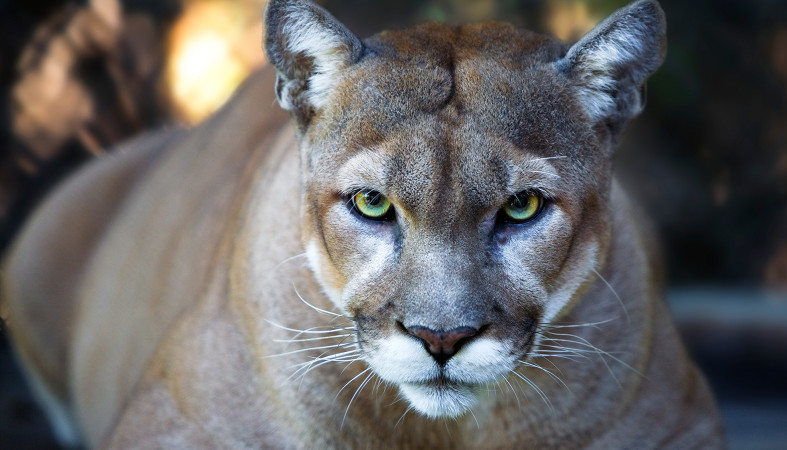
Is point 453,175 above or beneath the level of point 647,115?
above

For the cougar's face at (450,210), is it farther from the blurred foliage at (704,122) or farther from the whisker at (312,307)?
the blurred foliage at (704,122)

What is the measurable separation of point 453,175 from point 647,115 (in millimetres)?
3858

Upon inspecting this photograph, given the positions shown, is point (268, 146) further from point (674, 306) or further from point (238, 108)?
point (674, 306)

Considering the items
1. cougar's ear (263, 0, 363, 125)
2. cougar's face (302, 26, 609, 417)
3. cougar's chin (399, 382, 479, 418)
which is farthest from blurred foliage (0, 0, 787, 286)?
cougar's chin (399, 382, 479, 418)

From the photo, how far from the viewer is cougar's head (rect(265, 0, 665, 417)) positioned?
219 cm

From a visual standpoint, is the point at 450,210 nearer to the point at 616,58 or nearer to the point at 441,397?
the point at 441,397

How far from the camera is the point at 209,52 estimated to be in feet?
17.6

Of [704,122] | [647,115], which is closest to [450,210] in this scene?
[647,115]

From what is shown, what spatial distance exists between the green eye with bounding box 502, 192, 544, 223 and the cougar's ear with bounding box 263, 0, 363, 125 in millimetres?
560

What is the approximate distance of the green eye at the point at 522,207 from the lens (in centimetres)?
229

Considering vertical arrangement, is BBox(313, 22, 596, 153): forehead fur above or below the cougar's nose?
above

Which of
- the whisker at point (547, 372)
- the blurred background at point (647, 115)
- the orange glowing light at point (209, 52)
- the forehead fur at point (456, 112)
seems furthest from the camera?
the orange glowing light at point (209, 52)

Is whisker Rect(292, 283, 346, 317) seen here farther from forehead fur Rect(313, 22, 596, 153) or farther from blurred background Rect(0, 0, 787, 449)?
blurred background Rect(0, 0, 787, 449)

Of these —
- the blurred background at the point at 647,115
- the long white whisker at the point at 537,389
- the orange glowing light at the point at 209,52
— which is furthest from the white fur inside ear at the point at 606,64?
the orange glowing light at the point at 209,52
